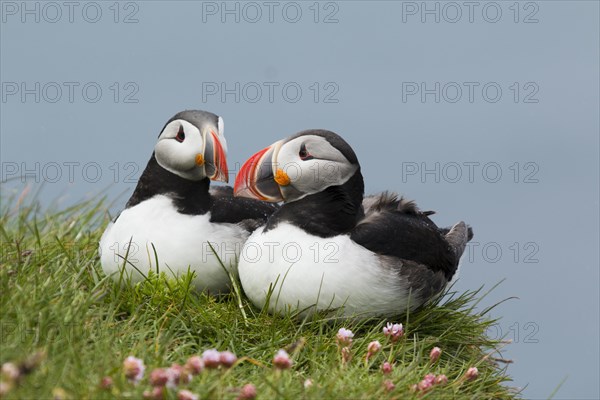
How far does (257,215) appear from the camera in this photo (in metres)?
8.29

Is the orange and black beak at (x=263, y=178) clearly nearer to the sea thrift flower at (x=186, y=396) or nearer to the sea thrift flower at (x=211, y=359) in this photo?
the sea thrift flower at (x=211, y=359)

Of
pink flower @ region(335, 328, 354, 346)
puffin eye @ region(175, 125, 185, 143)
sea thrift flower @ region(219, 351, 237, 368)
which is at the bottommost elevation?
pink flower @ region(335, 328, 354, 346)

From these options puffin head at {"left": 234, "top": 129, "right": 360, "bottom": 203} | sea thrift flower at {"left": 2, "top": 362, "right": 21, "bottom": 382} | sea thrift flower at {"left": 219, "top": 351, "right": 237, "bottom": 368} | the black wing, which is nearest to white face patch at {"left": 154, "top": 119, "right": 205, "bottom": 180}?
puffin head at {"left": 234, "top": 129, "right": 360, "bottom": 203}

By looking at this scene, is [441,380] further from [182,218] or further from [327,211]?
[182,218]

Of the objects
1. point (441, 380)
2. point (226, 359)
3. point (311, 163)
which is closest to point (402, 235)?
point (311, 163)

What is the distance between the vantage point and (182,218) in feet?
25.4

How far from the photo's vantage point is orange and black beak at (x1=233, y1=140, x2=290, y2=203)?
740cm

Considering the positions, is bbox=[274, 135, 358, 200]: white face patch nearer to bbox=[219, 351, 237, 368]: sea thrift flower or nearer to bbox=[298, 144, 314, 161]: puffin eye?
bbox=[298, 144, 314, 161]: puffin eye

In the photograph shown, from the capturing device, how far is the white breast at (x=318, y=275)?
7.23 meters

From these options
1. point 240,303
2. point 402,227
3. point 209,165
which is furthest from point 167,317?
point 402,227

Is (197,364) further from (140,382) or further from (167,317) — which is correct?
(167,317)

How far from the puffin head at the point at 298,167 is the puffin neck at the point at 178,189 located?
48 cm

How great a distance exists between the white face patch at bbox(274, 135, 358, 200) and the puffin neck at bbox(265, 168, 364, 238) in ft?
0.30

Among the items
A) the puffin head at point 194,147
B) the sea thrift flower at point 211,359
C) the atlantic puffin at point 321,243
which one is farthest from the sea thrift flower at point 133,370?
the puffin head at point 194,147
